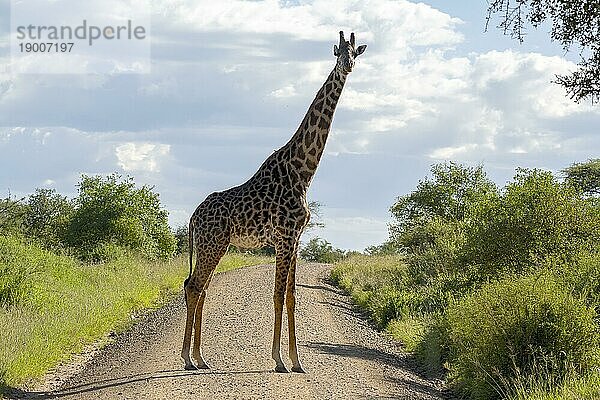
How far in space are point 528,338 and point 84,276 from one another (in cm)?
1365

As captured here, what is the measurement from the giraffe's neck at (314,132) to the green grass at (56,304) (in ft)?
15.5

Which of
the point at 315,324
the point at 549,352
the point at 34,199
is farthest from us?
the point at 34,199

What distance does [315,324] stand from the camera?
1983cm

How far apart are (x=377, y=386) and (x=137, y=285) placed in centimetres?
1200

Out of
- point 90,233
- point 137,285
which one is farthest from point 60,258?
point 90,233

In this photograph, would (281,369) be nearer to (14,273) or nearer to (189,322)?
(189,322)

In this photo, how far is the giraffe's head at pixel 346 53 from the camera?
45.1 feet

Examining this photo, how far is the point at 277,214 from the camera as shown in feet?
44.7

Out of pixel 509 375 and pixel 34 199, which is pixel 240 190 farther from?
pixel 34 199

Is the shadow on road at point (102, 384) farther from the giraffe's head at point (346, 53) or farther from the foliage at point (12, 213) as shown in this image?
the foliage at point (12, 213)

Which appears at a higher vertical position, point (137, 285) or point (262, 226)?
point (262, 226)

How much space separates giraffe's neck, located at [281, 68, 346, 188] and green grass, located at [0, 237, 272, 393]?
4723mm

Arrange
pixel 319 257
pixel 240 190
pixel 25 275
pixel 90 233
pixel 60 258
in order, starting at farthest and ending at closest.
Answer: pixel 319 257 < pixel 90 233 < pixel 60 258 < pixel 25 275 < pixel 240 190

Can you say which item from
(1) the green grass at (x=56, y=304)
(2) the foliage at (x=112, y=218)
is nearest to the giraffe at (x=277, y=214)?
(1) the green grass at (x=56, y=304)
